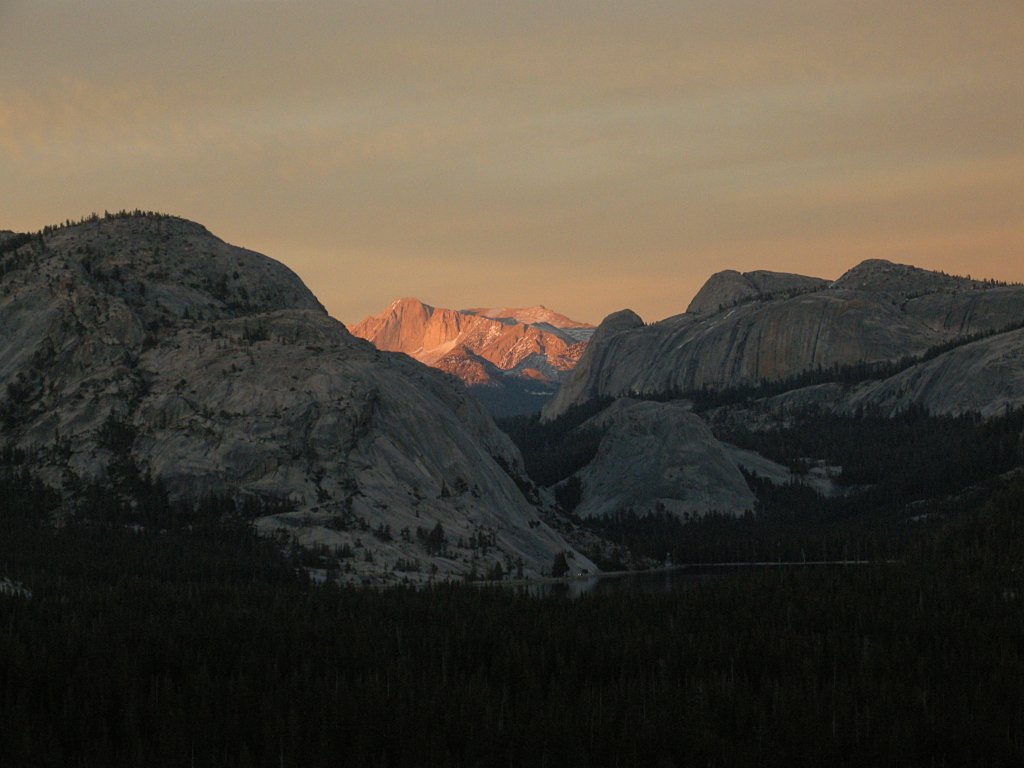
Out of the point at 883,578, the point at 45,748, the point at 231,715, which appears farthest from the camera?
the point at 883,578

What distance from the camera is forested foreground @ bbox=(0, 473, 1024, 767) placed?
10344cm

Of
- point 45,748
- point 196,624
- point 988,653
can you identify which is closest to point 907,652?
point 988,653

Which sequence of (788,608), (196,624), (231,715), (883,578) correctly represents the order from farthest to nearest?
(883,578), (788,608), (196,624), (231,715)

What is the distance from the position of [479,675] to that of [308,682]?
16595mm

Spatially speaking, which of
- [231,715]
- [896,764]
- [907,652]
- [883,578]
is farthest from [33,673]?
[883,578]

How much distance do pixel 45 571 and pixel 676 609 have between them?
257ft

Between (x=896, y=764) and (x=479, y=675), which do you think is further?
(x=479, y=675)

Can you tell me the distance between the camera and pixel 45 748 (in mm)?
99438

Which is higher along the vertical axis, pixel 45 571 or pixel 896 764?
pixel 45 571

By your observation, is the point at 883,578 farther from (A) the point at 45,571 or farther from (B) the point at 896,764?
(A) the point at 45,571

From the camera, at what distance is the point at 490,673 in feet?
443

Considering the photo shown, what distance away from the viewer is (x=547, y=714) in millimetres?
113125

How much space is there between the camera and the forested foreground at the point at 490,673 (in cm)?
10344

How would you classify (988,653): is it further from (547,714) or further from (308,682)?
(308,682)
